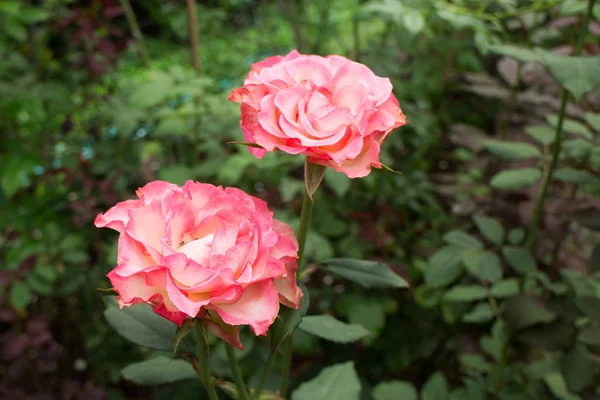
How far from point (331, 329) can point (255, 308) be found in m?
0.23

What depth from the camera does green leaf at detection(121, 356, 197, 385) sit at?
688 millimetres

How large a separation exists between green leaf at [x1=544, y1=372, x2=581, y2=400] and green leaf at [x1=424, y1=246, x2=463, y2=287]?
0.28 metres

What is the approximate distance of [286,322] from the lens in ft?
1.89

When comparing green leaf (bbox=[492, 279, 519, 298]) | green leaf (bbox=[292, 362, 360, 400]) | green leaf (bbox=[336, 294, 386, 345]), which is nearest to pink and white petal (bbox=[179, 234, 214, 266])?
green leaf (bbox=[292, 362, 360, 400])

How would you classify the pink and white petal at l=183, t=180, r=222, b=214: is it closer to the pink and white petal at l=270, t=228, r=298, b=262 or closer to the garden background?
the pink and white petal at l=270, t=228, r=298, b=262

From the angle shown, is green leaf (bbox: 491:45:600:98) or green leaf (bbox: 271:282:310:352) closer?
green leaf (bbox: 271:282:310:352)

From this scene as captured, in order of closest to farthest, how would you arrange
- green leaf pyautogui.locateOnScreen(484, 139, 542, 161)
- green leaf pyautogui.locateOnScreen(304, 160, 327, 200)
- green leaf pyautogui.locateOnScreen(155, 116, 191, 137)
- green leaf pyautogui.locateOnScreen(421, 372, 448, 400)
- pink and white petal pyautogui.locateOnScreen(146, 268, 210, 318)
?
1. pink and white petal pyautogui.locateOnScreen(146, 268, 210, 318)
2. green leaf pyautogui.locateOnScreen(304, 160, 327, 200)
3. green leaf pyautogui.locateOnScreen(484, 139, 542, 161)
4. green leaf pyautogui.locateOnScreen(421, 372, 448, 400)
5. green leaf pyautogui.locateOnScreen(155, 116, 191, 137)

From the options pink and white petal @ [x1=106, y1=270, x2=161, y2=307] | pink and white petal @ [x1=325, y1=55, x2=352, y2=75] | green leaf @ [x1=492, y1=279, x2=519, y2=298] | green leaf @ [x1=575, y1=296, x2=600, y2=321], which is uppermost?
pink and white petal @ [x1=325, y1=55, x2=352, y2=75]

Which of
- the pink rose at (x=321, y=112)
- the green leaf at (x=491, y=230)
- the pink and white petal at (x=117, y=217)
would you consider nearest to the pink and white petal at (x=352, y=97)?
the pink rose at (x=321, y=112)

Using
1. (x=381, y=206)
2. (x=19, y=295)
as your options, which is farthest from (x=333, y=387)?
(x=19, y=295)

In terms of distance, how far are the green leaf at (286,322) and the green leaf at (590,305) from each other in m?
0.58

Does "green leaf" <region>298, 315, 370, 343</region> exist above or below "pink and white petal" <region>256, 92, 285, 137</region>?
below

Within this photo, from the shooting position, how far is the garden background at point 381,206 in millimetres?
1115

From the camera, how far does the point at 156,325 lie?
659 millimetres
